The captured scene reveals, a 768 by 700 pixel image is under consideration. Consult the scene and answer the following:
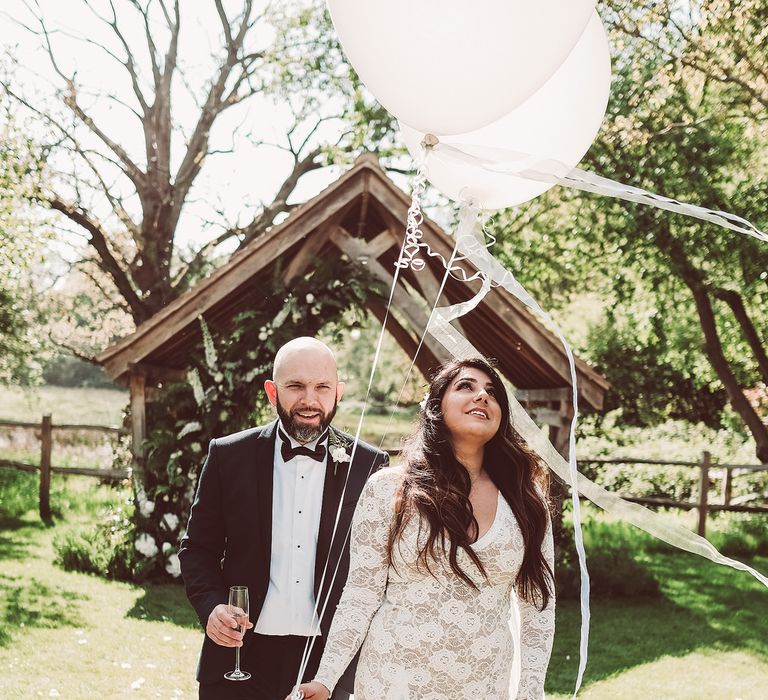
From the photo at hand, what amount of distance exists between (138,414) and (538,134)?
6.29 metres

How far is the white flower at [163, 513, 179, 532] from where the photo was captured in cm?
820

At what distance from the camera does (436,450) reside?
2.69 meters

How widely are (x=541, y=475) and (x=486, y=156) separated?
1.18 metres

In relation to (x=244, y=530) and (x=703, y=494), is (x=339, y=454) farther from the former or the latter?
(x=703, y=494)

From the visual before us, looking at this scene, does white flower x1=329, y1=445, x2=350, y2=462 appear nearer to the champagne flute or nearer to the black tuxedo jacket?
the black tuxedo jacket

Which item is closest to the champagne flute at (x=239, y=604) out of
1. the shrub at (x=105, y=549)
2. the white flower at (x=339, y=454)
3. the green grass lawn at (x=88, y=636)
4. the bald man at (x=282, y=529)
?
the bald man at (x=282, y=529)

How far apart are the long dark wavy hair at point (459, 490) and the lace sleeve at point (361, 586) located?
0.15 ft

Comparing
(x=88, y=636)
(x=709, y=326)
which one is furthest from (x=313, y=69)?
(x=88, y=636)

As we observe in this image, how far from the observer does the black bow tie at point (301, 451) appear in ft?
10.7

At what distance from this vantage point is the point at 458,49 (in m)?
2.53

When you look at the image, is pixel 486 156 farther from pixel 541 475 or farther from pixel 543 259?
pixel 543 259

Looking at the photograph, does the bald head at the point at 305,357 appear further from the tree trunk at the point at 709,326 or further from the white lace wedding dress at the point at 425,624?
the tree trunk at the point at 709,326

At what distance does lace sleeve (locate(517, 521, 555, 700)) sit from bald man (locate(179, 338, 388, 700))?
72 cm

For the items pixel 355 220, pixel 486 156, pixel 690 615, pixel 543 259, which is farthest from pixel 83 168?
pixel 486 156
